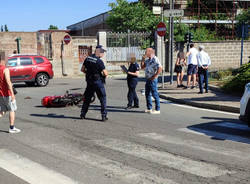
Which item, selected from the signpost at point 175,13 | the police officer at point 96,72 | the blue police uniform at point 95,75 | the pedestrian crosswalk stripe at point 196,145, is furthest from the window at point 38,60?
the pedestrian crosswalk stripe at point 196,145

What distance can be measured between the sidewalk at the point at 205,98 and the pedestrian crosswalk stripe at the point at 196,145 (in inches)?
152

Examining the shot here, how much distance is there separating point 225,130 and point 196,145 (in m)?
1.59

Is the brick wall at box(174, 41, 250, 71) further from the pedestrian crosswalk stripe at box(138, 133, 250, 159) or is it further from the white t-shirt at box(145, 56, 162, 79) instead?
the pedestrian crosswalk stripe at box(138, 133, 250, 159)

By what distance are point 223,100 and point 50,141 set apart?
22.0 ft

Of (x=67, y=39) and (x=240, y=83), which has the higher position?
(x=67, y=39)

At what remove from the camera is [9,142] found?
668 centimetres

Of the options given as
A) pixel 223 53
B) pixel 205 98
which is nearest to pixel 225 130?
pixel 205 98

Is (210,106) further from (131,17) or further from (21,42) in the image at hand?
(131,17)

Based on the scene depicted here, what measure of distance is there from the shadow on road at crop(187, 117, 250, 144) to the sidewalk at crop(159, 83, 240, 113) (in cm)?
152

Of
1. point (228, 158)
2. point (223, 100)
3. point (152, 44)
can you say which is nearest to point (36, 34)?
point (152, 44)

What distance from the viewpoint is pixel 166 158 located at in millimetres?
5664

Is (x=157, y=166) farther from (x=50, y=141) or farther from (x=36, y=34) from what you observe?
(x=36, y=34)

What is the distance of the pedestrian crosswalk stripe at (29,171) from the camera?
465cm

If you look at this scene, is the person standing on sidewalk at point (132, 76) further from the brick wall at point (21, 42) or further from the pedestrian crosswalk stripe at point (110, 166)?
the brick wall at point (21, 42)
